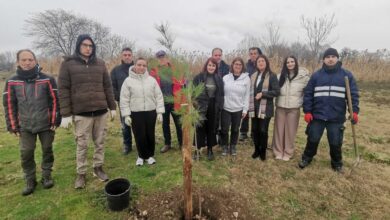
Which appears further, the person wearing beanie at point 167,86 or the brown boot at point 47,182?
the brown boot at point 47,182

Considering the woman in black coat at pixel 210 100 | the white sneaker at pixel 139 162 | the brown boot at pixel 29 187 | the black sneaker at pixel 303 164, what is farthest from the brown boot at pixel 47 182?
the black sneaker at pixel 303 164

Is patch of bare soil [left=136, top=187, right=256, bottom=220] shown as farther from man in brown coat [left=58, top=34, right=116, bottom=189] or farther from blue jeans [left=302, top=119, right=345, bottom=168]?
blue jeans [left=302, top=119, right=345, bottom=168]

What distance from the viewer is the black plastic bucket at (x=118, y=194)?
2.81 m

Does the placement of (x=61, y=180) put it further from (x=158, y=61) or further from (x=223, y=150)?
(x=223, y=150)

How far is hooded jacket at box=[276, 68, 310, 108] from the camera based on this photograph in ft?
13.0

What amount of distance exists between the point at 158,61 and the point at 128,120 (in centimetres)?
103

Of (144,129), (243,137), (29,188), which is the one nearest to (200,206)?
(144,129)

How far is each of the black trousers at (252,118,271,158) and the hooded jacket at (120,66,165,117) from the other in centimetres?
175

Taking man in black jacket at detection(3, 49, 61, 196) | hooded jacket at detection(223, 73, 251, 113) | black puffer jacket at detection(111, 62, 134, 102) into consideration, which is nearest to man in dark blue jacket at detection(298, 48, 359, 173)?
hooded jacket at detection(223, 73, 251, 113)

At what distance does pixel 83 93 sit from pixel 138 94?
0.80 metres

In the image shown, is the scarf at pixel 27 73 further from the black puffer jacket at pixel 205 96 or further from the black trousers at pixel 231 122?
the black trousers at pixel 231 122

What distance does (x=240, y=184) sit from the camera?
3557mm

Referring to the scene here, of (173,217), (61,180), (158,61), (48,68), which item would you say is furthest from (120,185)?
(48,68)

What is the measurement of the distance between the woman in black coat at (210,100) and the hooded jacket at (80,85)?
4.85 ft
